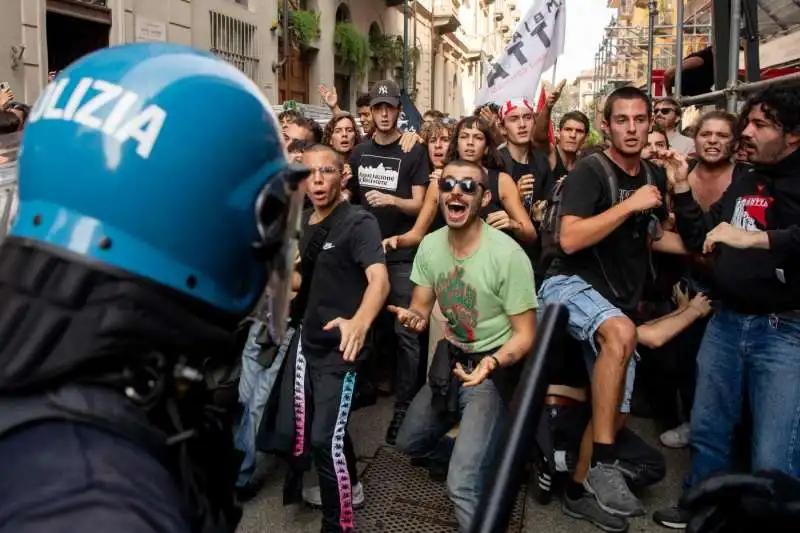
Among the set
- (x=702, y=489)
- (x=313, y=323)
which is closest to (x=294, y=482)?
(x=313, y=323)

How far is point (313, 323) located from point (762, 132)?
2.20 m

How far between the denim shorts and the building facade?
787cm

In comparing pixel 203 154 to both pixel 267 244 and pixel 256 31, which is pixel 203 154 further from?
pixel 256 31

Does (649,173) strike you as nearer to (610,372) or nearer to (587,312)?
(587,312)

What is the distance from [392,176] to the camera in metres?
5.40

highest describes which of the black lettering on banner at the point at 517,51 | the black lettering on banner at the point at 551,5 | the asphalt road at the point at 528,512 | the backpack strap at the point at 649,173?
the black lettering on banner at the point at 551,5

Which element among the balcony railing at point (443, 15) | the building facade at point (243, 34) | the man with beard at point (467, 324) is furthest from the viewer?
the balcony railing at point (443, 15)

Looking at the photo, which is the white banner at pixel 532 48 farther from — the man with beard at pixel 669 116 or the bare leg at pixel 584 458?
the bare leg at pixel 584 458

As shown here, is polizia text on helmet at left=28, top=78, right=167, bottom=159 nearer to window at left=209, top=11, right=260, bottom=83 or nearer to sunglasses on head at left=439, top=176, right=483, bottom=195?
sunglasses on head at left=439, top=176, right=483, bottom=195

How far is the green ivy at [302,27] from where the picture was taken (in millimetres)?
17641

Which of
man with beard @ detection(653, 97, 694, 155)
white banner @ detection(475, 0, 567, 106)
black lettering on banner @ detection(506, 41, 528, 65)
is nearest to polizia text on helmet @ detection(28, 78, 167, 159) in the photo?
man with beard @ detection(653, 97, 694, 155)

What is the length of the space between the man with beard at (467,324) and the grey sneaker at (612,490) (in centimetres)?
75

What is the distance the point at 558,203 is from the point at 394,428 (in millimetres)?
1730

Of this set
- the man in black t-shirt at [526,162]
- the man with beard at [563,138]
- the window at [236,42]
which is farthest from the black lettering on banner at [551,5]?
the window at [236,42]
